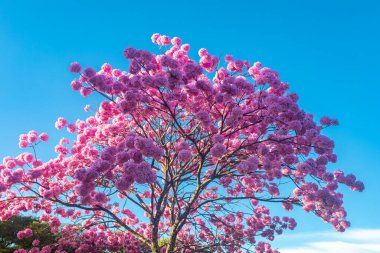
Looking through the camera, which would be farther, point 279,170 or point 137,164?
point 279,170

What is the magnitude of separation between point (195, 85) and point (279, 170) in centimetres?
330

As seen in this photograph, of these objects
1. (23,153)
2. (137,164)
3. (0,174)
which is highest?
(23,153)

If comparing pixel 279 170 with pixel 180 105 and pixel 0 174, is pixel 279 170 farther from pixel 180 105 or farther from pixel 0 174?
pixel 0 174

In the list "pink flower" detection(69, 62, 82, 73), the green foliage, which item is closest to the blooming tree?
"pink flower" detection(69, 62, 82, 73)

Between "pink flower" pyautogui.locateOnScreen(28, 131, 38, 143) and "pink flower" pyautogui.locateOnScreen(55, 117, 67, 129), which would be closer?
"pink flower" pyautogui.locateOnScreen(28, 131, 38, 143)

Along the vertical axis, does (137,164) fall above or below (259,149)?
below

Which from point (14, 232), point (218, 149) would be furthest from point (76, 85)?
point (14, 232)

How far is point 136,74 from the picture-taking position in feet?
35.2

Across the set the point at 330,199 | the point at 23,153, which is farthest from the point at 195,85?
the point at 23,153

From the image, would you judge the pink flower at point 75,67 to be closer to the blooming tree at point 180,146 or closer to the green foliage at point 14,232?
the blooming tree at point 180,146

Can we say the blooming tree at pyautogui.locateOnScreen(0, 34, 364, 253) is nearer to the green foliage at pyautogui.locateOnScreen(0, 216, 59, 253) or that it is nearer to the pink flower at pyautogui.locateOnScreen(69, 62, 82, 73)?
the pink flower at pyautogui.locateOnScreen(69, 62, 82, 73)

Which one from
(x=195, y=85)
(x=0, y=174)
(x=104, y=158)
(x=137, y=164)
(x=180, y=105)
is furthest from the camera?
(x=0, y=174)

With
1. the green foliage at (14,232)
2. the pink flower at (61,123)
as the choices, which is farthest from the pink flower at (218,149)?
the green foliage at (14,232)

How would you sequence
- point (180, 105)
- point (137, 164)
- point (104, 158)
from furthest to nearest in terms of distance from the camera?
1. point (180, 105)
2. point (104, 158)
3. point (137, 164)
